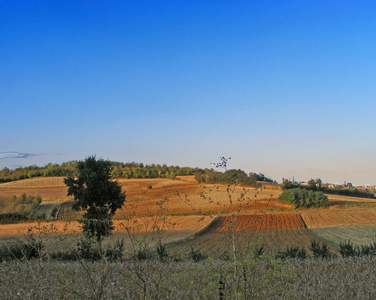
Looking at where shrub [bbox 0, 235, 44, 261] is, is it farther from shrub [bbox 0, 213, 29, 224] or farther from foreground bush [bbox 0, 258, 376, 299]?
shrub [bbox 0, 213, 29, 224]

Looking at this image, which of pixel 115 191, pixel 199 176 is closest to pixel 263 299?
pixel 115 191

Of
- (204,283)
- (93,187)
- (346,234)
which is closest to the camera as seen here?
(204,283)

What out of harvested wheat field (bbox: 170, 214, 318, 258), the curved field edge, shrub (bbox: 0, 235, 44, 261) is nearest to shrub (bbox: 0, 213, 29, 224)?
harvested wheat field (bbox: 170, 214, 318, 258)

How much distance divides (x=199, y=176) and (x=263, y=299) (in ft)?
213

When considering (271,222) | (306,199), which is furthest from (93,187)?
(306,199)

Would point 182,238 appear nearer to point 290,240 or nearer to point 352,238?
point 290,240

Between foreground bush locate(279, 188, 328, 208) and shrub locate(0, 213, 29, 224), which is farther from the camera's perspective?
foreground bush locate(279, 188, 328, 208)

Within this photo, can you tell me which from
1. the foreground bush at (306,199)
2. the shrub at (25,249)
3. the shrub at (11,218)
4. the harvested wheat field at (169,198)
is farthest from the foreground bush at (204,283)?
the foreground bush at (306,199)

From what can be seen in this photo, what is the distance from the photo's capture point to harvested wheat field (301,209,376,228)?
105 ft

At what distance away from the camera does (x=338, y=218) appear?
34688mm

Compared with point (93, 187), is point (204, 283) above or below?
below

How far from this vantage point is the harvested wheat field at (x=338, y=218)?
3191 centimetres

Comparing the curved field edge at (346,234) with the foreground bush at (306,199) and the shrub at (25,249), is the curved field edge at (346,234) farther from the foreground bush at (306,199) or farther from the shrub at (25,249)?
the shrub at (25,249)

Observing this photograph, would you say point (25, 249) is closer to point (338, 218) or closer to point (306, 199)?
point (338, 218)
